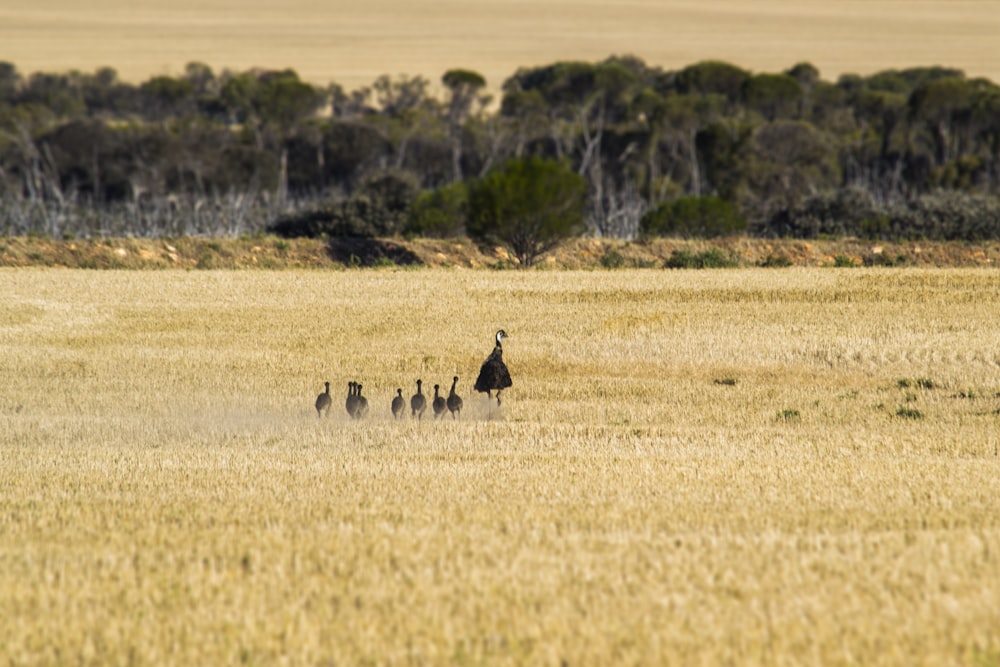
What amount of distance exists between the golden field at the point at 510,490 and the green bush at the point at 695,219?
1036 inches

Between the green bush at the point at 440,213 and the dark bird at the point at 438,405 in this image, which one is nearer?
the dark bird at the point at 438,405

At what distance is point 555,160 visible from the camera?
73.6 m

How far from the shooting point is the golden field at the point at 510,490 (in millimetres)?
7027

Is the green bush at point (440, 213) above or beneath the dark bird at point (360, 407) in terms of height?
beneath

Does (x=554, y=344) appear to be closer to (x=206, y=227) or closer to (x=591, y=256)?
(x=591, y=256)

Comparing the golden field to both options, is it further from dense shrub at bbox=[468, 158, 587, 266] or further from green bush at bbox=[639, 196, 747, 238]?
Result: green bush at bbox=[639, 196, 747, 238]

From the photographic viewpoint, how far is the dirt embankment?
39000 millimetres

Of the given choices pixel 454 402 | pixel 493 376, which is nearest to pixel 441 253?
pixel 493 376

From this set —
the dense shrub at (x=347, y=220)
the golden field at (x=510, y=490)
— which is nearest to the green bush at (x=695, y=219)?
the dense shrub at (x=347, y=220)

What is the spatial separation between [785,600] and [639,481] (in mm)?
4317

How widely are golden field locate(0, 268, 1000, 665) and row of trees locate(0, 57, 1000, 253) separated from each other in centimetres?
2158

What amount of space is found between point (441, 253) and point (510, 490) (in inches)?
1332

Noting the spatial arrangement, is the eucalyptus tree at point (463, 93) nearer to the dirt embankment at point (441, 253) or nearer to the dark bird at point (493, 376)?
the dirt embankment at point (441, 253)

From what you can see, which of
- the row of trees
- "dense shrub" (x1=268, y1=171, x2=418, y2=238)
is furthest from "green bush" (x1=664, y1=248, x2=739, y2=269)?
"dense shrub" (x1=268, y1=171, x2=418, y2=238)
